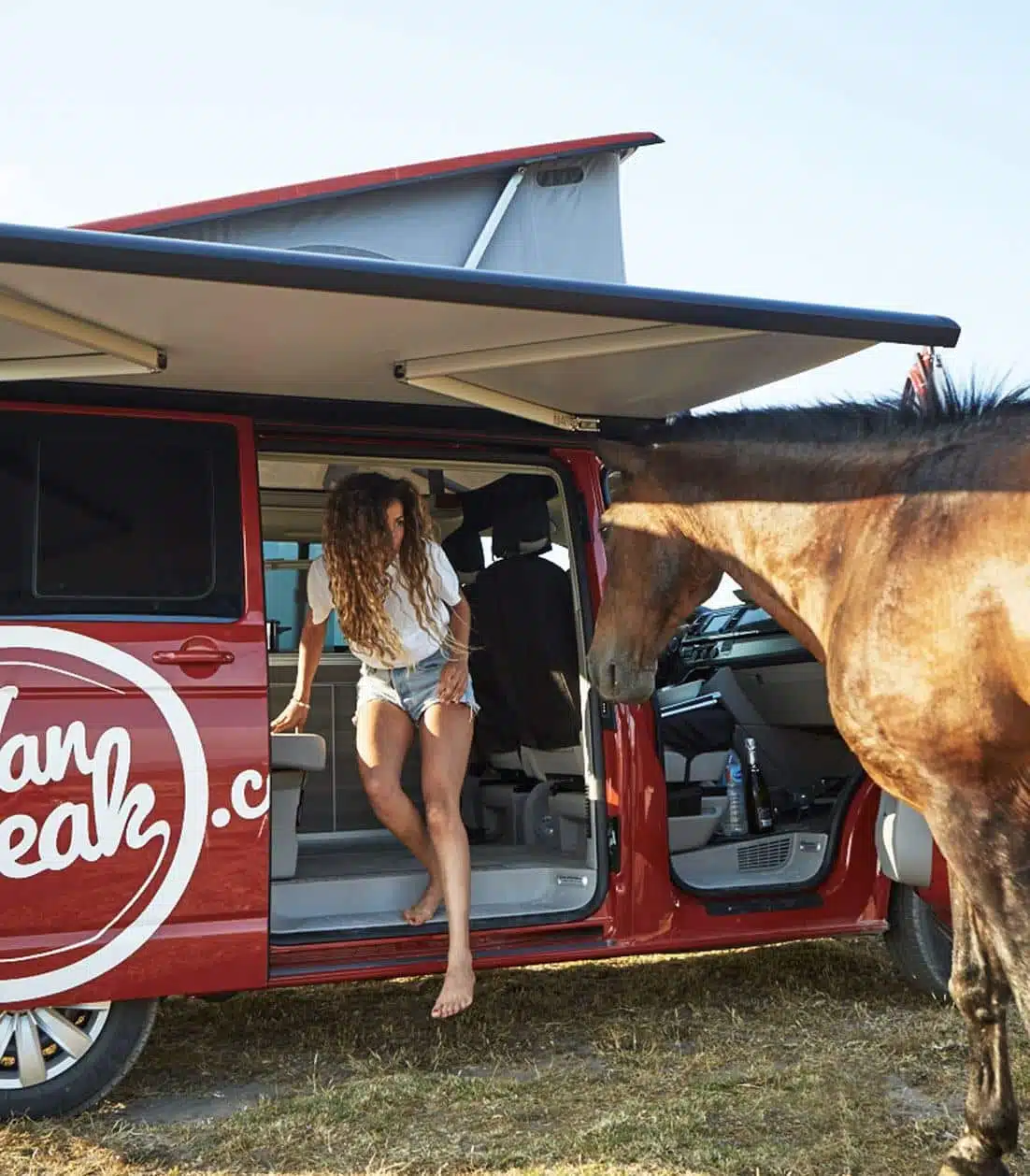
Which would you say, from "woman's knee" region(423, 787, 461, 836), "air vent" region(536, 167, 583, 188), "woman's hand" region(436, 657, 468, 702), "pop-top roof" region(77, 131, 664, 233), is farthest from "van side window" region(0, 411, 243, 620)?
"air vent" region(536, 167, 583, 188)

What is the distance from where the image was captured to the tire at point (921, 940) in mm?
4613

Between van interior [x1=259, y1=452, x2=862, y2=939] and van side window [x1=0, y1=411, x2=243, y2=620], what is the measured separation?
1.57 ft

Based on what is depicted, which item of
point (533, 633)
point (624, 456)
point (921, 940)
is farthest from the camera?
point (533, 633)

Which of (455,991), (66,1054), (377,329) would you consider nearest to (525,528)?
(377,329)

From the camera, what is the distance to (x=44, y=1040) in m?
3.58

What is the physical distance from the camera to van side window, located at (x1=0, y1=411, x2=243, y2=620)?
3637 millimetres

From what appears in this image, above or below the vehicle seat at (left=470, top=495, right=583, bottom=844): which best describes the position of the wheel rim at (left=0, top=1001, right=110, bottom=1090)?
below

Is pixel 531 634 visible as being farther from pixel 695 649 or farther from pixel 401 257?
pixel 401 257

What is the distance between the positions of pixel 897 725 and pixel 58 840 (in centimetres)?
228

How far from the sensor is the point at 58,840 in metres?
3.49

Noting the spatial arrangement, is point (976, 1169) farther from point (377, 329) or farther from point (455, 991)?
point (377, 329)

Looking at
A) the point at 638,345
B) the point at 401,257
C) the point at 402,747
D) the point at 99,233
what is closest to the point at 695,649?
the point at 402,747

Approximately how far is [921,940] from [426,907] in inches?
74.2

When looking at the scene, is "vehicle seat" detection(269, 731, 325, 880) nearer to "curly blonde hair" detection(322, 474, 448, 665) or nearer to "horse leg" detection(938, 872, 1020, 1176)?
"curly blonde hair" detection(322, 474, 448, 665)
